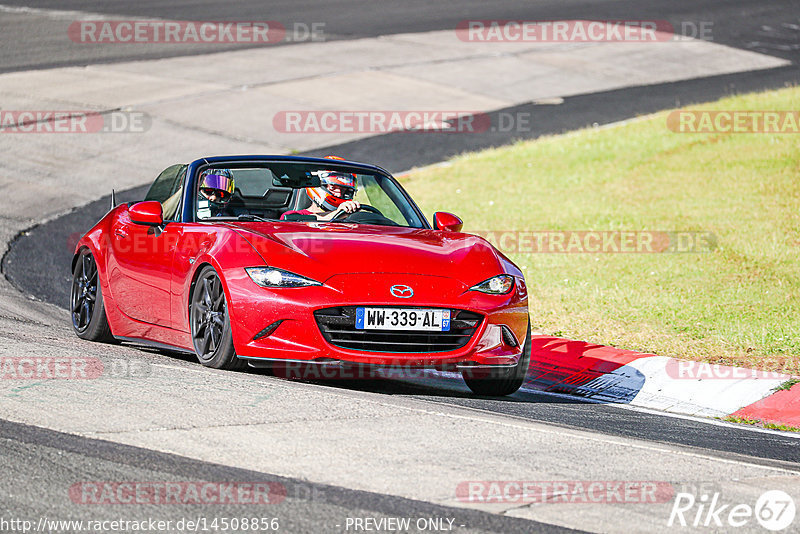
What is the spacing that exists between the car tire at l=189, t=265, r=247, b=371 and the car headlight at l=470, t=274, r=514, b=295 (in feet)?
5.04

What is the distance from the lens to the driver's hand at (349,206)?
340 inches

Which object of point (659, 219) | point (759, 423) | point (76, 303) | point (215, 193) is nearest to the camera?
point (759, 423)

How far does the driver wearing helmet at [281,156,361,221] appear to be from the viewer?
866 centimetres

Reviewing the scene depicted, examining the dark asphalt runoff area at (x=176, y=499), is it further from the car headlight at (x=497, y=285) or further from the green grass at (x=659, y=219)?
the green grass at (x=659, y=219)

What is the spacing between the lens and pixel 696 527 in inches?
191

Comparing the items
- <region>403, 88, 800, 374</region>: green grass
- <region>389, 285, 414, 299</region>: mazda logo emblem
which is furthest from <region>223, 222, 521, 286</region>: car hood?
<region>403, 88, 800, 374</region>: green grass

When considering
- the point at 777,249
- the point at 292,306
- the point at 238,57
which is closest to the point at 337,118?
the point at 238,57

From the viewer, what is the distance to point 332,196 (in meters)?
8.70

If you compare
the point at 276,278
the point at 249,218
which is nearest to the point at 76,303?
the point at 249,218

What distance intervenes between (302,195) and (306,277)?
1.71 metres

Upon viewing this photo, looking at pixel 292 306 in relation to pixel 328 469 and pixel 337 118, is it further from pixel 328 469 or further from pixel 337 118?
pixel 337 118

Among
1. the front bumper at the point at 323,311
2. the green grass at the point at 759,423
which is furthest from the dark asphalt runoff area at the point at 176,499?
the green grass at the point at 759,423

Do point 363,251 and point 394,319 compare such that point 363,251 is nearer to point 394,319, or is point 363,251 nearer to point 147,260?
point 394,319

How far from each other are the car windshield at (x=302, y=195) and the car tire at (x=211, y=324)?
2.93ft
